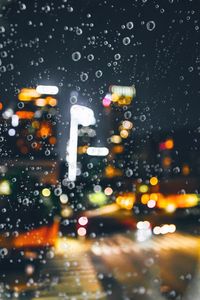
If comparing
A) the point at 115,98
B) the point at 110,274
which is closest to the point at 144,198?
the point at 115,98

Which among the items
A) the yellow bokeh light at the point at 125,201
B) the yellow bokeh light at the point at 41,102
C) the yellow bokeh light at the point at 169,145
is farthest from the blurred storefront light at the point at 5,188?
the yellow bokeh light at the point at 169,145

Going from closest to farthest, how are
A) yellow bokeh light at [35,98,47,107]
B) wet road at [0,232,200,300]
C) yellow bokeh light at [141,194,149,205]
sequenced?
1. wet road at [0,232,200,300]
2. yellow bokeh light at [35,98,47,107]
3. yellow bokeh light at [141,194,149,205]

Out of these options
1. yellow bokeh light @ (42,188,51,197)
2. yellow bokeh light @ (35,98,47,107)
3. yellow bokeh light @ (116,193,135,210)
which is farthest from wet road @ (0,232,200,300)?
yellow bokeh light @ (35,98,47,107)

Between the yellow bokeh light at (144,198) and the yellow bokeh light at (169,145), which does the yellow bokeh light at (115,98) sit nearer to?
the yellow bokeh light at (144,198)

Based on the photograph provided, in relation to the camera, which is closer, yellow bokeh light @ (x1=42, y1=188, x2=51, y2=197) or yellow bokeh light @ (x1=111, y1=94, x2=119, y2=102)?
yellow bokeh light @ (x1=42, y1=188, x2=51, y2=197)

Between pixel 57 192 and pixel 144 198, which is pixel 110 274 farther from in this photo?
pixel 144 198

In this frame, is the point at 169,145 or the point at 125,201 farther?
the point at 169,145

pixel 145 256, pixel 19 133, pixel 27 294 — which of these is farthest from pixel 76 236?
pixel 27 294

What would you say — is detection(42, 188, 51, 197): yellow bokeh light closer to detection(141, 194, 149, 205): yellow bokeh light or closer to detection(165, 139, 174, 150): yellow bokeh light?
detection(141, 194, 149, 205): yellow bokeh light
